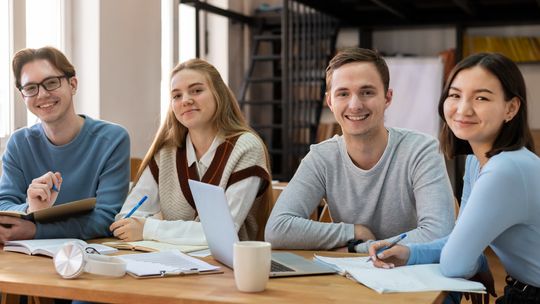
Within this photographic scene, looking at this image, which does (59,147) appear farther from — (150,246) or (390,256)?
(390,256)

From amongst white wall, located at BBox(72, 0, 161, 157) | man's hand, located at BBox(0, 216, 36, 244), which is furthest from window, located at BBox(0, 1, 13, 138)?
man's hand, located at BBox(0, 216, 36, 244)

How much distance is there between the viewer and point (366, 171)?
217 centimetres

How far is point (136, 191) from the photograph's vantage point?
2402mm

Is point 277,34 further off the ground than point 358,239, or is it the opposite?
point 277,34

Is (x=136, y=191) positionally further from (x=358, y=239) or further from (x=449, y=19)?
(x=449, y=19)

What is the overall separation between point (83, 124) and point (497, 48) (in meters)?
5.59

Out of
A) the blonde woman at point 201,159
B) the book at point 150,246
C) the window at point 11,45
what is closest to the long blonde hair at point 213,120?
the blonde woman at point 201,159

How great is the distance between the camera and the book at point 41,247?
1.86 metres

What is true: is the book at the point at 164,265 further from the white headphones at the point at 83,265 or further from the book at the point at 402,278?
the book at the point at 402,278

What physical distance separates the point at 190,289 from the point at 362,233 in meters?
0.74

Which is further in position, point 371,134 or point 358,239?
point 371,134

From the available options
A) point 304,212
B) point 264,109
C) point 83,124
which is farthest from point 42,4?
point 264,109

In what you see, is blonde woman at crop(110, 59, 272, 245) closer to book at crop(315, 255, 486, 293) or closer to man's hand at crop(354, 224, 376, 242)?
man's hand at crop(354, 224, 376, 242)

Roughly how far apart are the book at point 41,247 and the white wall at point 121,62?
2.90m
